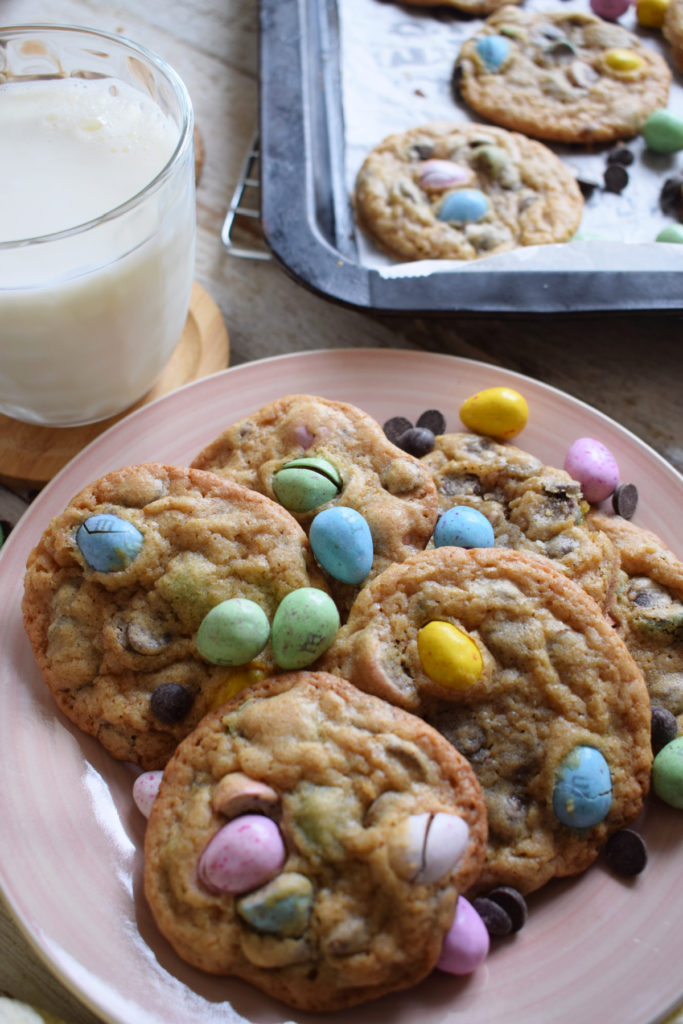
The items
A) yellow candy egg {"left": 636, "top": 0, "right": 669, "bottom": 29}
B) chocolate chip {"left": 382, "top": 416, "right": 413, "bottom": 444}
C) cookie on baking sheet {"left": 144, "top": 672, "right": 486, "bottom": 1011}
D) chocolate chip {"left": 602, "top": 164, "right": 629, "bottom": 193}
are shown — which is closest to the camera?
cookie on baking sheet {"left": 144, "top": 672, "right": 486, "bottom": 1011}

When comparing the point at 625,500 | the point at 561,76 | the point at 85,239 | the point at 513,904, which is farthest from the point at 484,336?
the point at 513,904

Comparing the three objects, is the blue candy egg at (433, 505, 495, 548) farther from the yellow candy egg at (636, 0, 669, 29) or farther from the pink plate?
the yellow candy egg at (636, 0, 669, 29)

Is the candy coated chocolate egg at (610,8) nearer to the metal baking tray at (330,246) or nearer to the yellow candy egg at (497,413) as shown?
the metal baking tray at (330,246)

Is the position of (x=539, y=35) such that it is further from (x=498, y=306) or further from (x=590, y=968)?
(x=590, y=968)

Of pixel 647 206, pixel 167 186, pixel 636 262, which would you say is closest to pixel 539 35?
pixel 647 206

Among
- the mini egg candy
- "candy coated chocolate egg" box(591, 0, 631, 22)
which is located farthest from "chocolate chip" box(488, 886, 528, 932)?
"candy coated chocolate egg" box(591, 0, 631, 22)

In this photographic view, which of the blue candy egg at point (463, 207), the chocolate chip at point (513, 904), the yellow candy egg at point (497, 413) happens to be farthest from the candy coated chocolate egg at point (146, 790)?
the blue candy egg at point (463, 207)
